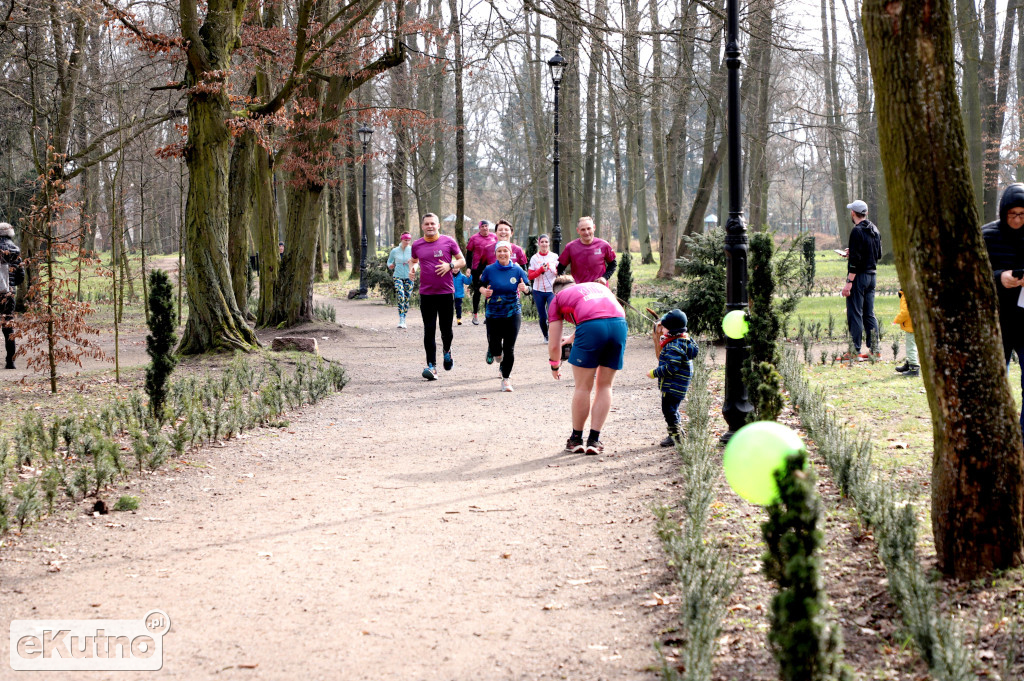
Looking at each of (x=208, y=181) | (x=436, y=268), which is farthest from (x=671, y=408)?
(x=208, y=181)

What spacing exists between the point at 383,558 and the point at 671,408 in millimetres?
3353

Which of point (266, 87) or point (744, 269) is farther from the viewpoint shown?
point (266, 87)

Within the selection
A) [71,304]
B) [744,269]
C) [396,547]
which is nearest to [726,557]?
[396,547]

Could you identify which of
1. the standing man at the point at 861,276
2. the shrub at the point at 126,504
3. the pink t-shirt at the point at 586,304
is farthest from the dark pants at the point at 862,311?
the shrub at the point at 126,504

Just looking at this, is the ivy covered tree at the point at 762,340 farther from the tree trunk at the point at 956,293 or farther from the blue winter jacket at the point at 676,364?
the tree trunk at the point at 956,293

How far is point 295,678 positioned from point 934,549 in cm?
318

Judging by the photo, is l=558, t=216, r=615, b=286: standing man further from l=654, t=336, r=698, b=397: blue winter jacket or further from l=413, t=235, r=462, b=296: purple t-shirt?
l=654, t=336, r=698, b=397: blue winter jacket

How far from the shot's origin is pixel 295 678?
361 centimetres

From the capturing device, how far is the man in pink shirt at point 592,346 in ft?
24.1

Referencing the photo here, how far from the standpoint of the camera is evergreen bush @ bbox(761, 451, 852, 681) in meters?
2.90

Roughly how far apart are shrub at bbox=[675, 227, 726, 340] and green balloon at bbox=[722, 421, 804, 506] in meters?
10.5

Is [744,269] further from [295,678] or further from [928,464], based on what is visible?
[295,678]

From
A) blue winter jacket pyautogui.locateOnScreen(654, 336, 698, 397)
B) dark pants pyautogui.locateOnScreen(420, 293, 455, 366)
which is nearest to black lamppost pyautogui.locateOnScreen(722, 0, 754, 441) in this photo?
blue winter jacket pyautogui.locateOnScreen(654, 336, 698, 397)

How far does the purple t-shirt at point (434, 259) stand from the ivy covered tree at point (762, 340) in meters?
4.28
